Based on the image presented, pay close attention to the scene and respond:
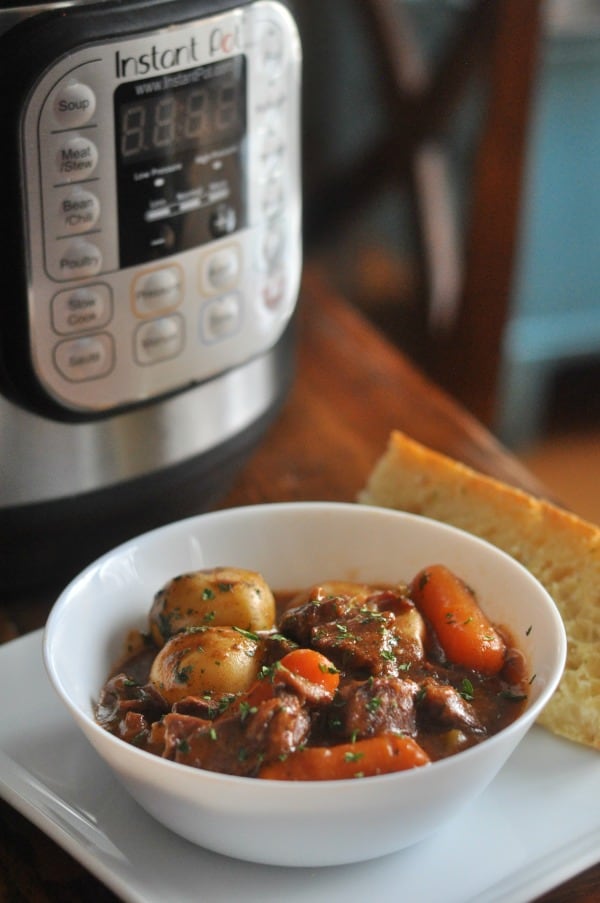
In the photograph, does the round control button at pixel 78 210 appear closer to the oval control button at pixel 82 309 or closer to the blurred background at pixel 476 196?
the oval control button at pixel 82 309

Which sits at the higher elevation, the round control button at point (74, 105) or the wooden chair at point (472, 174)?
the round control button at point (74, 105)

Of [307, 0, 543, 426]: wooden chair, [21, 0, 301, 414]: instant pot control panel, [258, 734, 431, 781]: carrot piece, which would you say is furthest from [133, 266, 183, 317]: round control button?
[307, 0, 543, 426]: wooden chair

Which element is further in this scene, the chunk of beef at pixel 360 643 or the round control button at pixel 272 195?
the round control button at pixel 272 195

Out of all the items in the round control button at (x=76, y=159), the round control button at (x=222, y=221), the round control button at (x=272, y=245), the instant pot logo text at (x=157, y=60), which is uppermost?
the instant pot logo text at (x=157, y=60)

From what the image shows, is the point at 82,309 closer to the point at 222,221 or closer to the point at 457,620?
the point at 222,221

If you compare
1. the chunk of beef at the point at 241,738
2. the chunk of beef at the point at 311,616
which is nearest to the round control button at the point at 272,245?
the chunk of beef at the point at 311,616

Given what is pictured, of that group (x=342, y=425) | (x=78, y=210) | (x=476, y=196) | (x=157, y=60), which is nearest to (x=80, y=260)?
(x=78, y=210)

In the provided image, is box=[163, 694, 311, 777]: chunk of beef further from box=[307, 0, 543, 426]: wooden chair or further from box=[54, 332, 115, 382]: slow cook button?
box=[307, 0, 543, 426]: wooden chair
